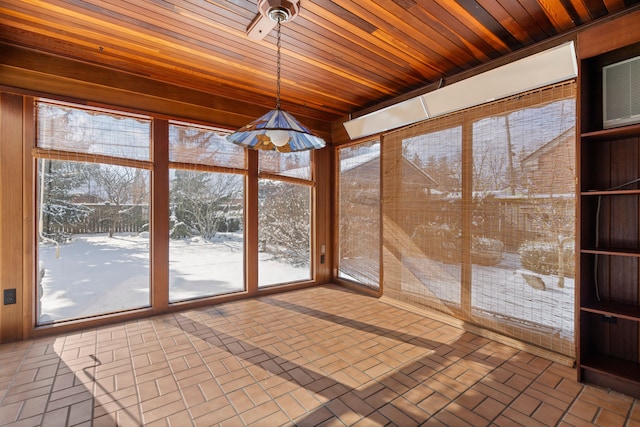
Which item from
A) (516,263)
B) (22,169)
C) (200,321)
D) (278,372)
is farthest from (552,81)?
(22,169)

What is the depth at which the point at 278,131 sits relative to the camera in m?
2.02

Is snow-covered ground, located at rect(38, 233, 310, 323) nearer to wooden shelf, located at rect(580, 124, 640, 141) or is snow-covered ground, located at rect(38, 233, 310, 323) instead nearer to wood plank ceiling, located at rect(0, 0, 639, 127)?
wood plank ceiling, located at rect(0, 0, 639, 127)

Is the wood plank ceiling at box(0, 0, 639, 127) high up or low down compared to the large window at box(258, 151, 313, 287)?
up

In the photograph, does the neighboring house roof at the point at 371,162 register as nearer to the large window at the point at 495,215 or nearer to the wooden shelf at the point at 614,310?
the large window at the point at 495,215

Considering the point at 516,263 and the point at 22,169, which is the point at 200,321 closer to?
the point at 22,169

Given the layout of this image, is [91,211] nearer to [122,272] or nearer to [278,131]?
[122,272]

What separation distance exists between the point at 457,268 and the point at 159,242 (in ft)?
10.6

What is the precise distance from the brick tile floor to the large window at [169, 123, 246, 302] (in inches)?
27.6

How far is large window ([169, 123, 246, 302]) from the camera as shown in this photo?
3572 mm

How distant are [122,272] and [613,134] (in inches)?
→ 178

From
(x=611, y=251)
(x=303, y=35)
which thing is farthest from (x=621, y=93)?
(x=303, y=35)

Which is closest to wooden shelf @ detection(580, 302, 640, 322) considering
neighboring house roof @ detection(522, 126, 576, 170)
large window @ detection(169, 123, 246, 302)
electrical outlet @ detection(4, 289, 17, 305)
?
neighboring house roof @ detection(522, 126, 576, 170)

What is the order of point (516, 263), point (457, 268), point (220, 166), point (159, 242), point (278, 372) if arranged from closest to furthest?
point (278, 372) → point (516, 263) → point (457, 268) → point (159, 242) → point (220, 166)

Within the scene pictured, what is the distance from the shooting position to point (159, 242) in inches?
135
